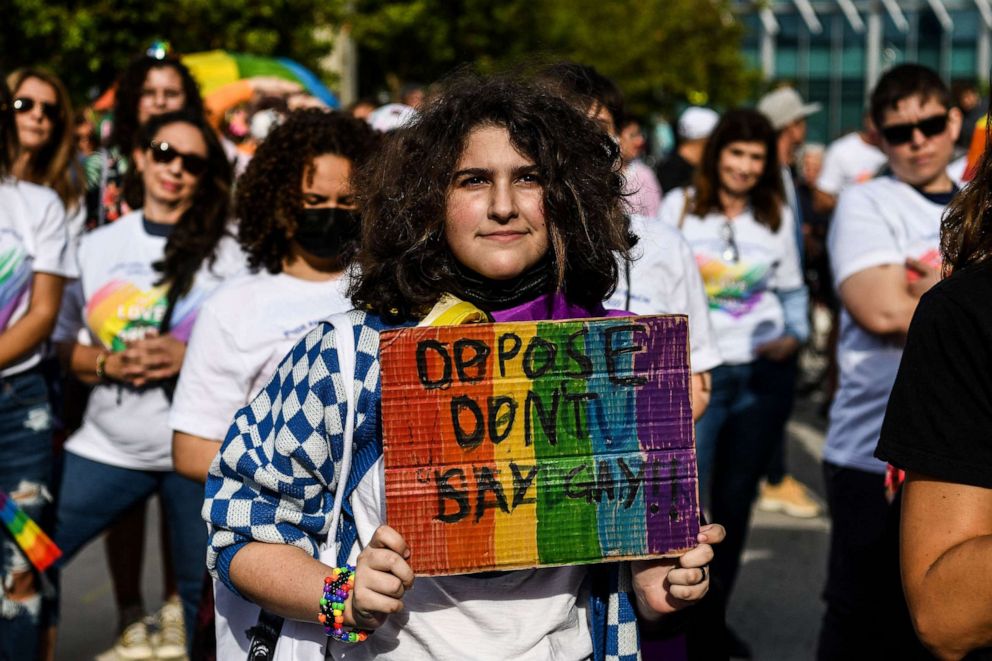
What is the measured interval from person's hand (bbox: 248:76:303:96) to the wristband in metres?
2.30

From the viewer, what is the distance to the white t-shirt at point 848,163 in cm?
1012

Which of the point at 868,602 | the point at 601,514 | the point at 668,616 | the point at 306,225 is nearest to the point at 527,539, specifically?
the point at 601,514

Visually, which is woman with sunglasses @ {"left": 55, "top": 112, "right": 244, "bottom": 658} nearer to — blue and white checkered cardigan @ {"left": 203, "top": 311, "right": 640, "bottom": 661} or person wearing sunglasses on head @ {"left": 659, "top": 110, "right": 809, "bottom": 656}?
blue and white checkered cardigan @ {"left": 203, "top": 311, "right": 640, "bottom": 661}

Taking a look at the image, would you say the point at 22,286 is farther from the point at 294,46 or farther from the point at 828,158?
the point at 294,46

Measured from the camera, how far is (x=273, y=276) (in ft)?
11.5

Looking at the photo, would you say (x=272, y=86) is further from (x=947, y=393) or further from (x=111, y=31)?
(x=111, y=31)

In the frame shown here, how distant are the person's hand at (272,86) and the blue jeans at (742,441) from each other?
2.54m

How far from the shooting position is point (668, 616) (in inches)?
93.7

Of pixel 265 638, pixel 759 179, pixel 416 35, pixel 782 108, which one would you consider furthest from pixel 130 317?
pixel 416 35

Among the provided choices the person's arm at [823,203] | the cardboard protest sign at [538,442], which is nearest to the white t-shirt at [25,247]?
the cardboard protest sign at [538,442]

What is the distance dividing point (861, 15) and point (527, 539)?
1994 inches

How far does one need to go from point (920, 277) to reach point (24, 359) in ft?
9.05

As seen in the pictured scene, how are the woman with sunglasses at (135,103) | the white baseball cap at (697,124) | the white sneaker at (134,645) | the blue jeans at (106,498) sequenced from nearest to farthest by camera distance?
the blue jeans at (106,498) → the white sneaker at (134,645) → the woman with sunglasses at (135,103) → the white baseball cap at (697,124)

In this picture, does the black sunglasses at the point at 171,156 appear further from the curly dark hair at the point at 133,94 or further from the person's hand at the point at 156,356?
the curly dark hair at the point at 133,94
